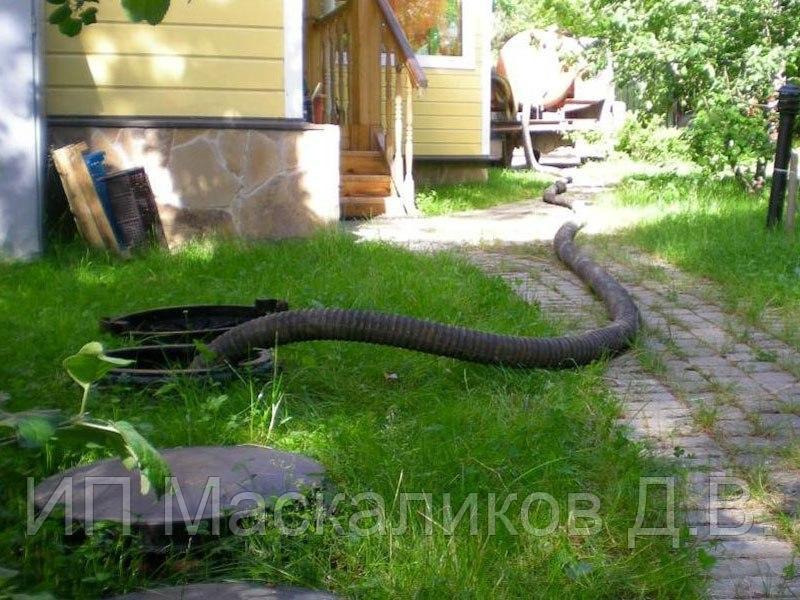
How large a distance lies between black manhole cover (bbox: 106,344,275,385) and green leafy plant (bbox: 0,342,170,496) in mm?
2119

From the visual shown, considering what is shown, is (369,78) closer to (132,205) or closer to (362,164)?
(362,164)

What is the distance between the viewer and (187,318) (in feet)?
15.9

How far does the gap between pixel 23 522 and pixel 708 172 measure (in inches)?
335

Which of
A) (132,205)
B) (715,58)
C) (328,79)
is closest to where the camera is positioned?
(132,205)

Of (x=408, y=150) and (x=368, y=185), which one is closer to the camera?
(x=408, y=150)

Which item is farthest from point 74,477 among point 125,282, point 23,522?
point 125,282

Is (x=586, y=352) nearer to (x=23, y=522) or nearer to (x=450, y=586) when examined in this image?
Result: (x=450, y=586)

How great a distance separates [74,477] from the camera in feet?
9.32

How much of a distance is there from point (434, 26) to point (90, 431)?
41.4ft

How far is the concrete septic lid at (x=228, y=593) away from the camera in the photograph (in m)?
2.36

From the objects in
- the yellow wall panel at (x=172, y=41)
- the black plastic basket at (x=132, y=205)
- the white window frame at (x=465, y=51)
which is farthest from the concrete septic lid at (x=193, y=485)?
the white window frame at (x=465, y=51)

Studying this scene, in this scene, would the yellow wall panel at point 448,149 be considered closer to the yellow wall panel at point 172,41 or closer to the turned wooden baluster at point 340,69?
the turned wooden baluster at point 340,69

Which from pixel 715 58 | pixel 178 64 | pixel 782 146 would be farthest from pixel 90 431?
pixel 715 58

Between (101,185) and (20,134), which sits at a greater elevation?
(20,134)
